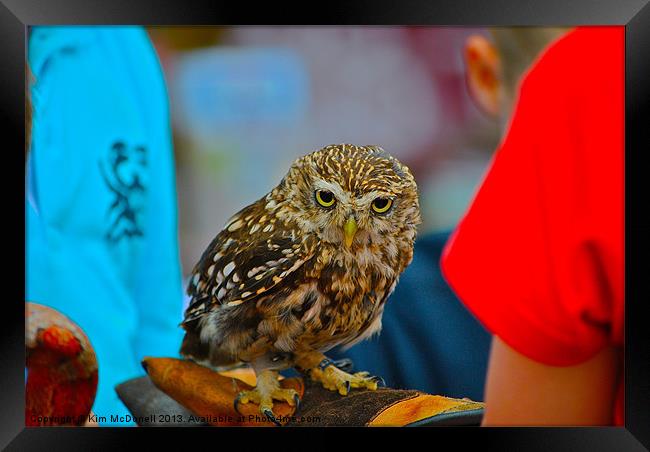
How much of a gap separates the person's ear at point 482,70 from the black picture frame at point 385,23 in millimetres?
61

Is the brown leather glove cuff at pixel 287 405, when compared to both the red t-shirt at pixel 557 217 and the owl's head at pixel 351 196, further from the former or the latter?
the owl's head at pixel 351 196

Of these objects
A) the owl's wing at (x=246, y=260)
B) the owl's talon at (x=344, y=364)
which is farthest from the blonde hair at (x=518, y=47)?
the owl's talon at (x=344, y=364)

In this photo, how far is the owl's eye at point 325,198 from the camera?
143 centimetres

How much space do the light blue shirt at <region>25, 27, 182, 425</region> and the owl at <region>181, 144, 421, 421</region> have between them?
142 millimetres

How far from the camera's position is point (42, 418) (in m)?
1.62

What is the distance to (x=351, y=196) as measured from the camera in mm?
1425

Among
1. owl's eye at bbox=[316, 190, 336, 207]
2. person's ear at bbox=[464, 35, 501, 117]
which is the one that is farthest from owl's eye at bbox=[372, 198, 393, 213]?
person's ear at bbox=[464, 35, 501, 117]

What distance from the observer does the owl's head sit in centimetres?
143

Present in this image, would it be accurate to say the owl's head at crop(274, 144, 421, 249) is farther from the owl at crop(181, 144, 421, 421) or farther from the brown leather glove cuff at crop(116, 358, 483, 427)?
the brown leather glove cuff at crop(116, 358, 483, 427)

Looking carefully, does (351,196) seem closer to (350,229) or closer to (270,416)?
(350,229)

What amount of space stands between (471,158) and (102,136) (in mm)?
1010

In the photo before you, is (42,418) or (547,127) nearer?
(547,127)

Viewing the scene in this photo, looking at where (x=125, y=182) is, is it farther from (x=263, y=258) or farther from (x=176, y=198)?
(x=263, y=258)
